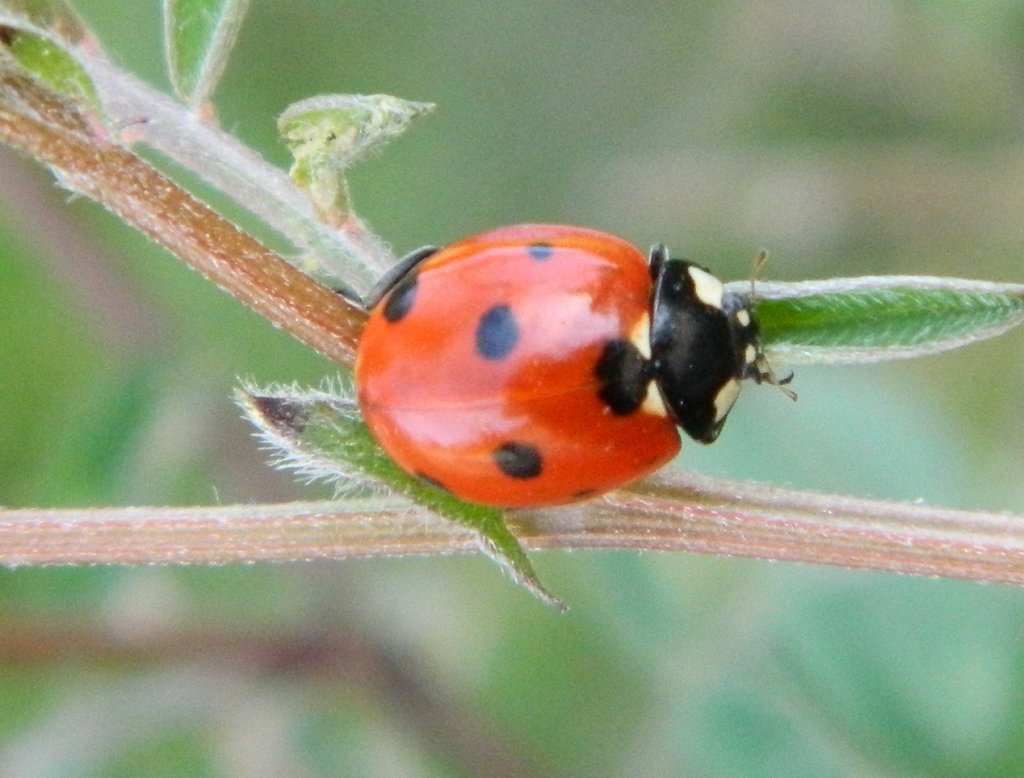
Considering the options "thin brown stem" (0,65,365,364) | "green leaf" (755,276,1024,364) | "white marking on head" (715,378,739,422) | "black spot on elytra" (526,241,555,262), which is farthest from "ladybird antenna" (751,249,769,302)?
"thin brown stem" (0,65,365,364)

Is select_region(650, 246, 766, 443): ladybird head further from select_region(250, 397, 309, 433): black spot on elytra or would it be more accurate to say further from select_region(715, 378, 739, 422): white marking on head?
select_region(250, 397, 309, 433): black spot on elytra

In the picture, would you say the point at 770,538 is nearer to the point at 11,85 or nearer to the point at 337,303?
the point at 337,303

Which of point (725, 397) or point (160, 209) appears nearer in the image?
point (160, 209)

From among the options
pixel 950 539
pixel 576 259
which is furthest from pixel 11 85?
pixel 950 539

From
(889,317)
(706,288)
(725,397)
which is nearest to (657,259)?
(706,288)

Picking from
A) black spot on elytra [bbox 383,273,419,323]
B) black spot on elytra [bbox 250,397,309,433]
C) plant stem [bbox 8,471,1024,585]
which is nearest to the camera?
black spot on elytra [bbox 250,397,309,433]

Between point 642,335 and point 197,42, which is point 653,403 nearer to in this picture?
point 642,335

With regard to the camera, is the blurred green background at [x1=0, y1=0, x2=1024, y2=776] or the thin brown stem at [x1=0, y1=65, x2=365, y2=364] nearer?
the thin brown stem at [x1=0, y1=65, x2=365, y2=364]
